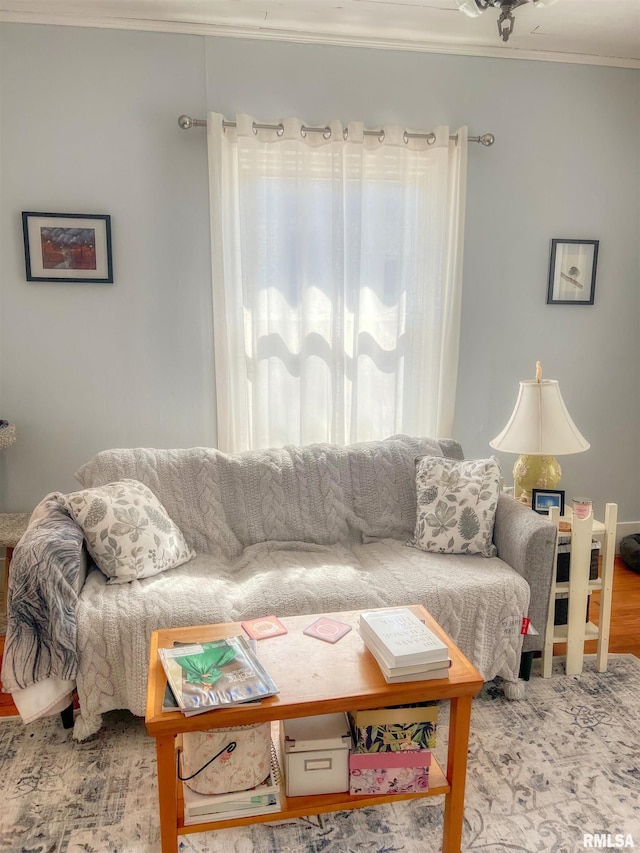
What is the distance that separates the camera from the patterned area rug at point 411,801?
168cm

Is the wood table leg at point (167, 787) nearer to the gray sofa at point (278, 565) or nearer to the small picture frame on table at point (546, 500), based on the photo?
the gray sofa at point (278, 565)

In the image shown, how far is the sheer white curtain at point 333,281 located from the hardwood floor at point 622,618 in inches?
44.3

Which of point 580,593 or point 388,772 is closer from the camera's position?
point 388,772

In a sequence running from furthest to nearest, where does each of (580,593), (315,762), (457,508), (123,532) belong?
(457,508) → (580,593) → (123,532) → (315,762)

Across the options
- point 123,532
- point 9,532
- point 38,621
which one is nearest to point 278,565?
point 123,532

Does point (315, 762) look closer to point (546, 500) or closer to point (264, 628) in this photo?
point (264, 628)

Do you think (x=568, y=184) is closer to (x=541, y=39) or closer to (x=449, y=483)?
(x=541, y=39)

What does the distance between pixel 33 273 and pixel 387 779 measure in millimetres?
2513

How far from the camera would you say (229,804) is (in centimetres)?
151

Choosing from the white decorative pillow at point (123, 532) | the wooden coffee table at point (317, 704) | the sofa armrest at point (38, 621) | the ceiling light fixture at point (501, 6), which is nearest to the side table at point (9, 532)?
the white decorative pillow at point (123, 532)

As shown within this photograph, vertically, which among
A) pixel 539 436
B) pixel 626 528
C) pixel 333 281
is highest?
pixel 333 281

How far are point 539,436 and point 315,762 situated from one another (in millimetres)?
1567

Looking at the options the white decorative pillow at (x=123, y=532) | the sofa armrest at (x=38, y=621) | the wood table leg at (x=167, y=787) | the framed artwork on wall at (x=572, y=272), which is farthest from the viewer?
the framed artwork on wall at (x=572, y=272)

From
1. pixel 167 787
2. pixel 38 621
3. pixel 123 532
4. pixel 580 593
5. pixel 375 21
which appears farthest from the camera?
pixel 375 21
